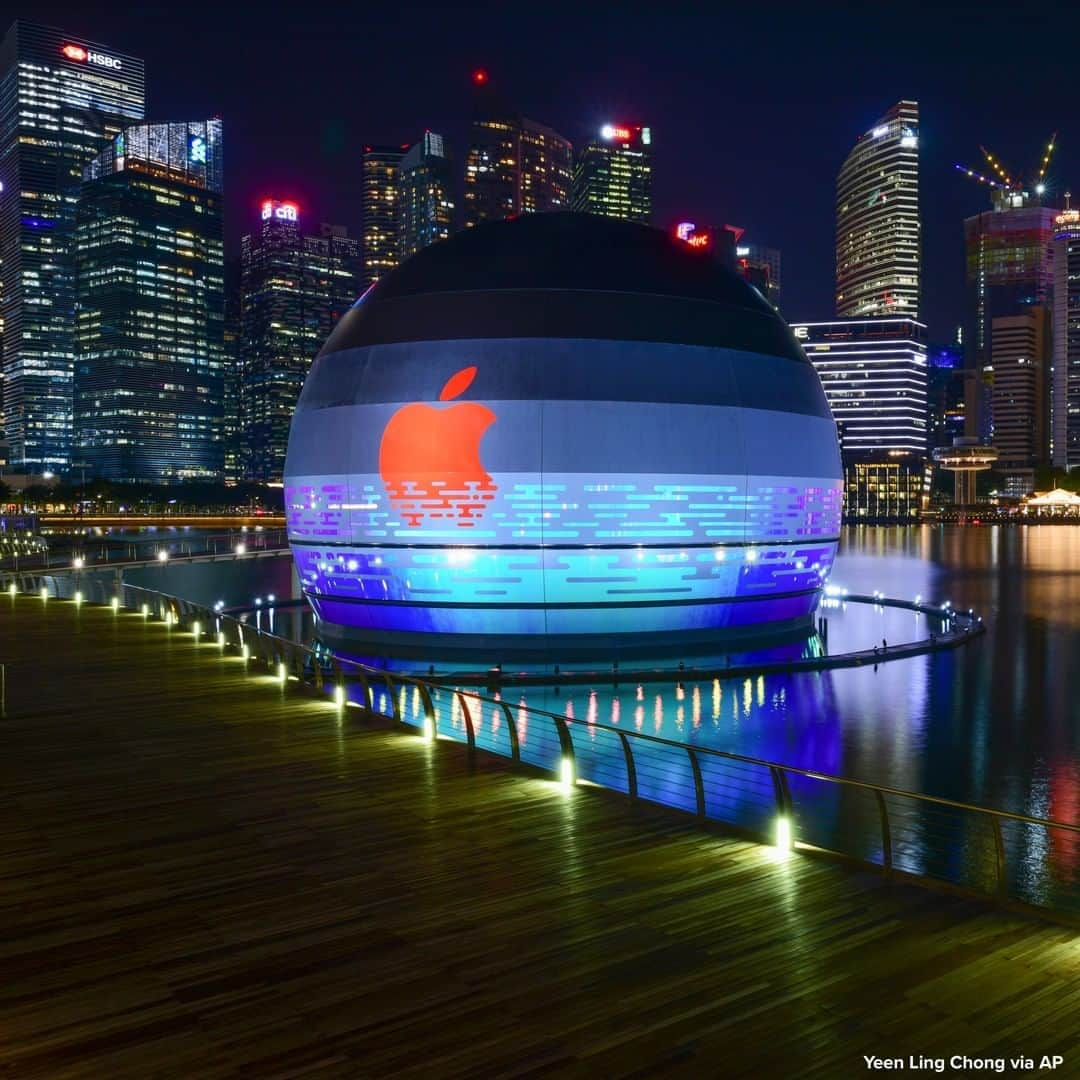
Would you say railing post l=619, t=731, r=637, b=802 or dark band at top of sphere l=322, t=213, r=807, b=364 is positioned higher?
dark band at top of sphere l=322, t=213, r=807, b=364

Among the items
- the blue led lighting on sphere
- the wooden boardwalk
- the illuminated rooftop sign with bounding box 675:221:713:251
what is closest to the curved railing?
the wooden boardwalk

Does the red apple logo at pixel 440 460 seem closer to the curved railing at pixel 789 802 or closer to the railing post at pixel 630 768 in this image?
the curved railing at pixel 789 802

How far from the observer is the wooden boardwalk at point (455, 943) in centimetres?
705

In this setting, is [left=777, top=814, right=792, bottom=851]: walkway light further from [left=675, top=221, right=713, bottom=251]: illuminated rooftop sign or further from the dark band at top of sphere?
[left=675, top=221, right=713, bottom=251]: illuminated rooftop sign

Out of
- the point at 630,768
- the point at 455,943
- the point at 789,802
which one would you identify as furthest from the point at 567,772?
the point at 455,943

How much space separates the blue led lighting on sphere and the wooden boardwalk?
18.0m

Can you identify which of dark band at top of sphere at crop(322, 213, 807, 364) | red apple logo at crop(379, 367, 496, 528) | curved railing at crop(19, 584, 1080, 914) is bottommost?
curved railing at crop(19, 584, 1080, 914)

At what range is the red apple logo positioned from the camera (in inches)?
1266

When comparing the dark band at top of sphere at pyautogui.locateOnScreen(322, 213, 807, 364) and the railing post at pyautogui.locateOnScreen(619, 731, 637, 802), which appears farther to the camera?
the dark band at top of sphere at pyautogui.locateOnScreen(322, 213, 807, 364)

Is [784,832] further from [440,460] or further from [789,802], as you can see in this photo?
[440,460]

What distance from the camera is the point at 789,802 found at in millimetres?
11922

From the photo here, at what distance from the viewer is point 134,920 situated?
9320mm

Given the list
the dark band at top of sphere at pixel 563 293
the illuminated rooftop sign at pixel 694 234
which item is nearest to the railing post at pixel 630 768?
the dark band at top of sphere at pixel 563 293

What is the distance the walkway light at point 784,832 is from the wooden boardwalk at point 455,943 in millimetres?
315
